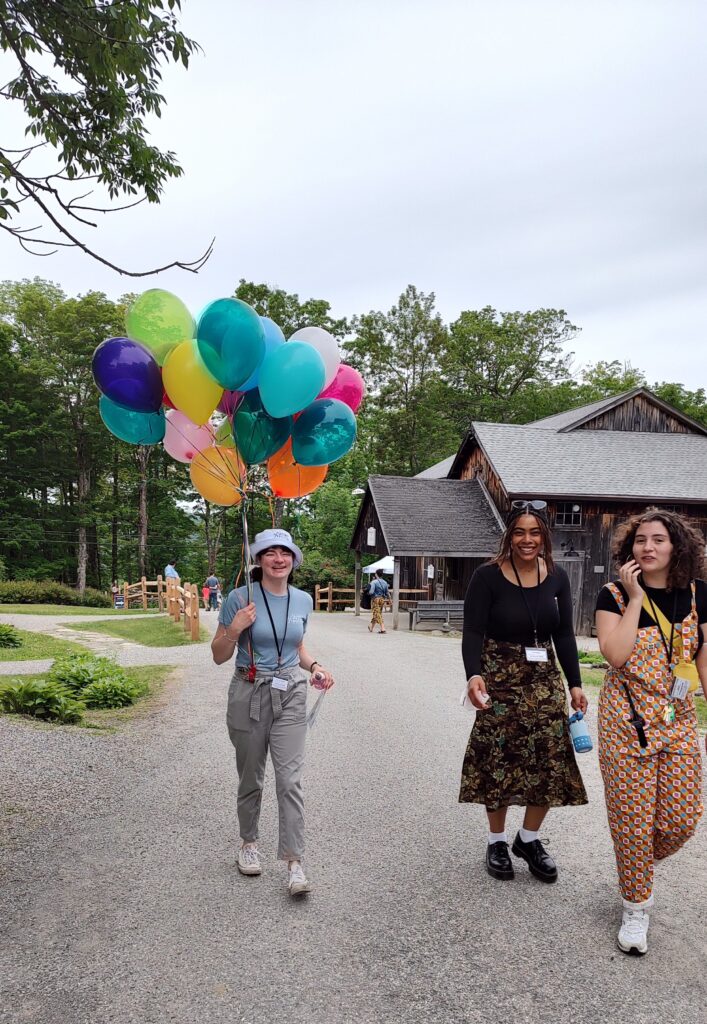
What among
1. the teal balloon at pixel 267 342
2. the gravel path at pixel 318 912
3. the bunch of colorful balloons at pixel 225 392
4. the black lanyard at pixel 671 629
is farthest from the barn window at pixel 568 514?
the black lanyard at pixel 671 629

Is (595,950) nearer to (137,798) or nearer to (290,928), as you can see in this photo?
(290,928)

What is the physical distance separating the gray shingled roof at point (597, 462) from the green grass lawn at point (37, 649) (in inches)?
512

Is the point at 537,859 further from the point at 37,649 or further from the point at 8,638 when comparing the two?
the point at 8,638

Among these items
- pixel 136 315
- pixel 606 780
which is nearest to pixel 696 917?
pixel 606 780

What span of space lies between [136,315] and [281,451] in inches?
47.1

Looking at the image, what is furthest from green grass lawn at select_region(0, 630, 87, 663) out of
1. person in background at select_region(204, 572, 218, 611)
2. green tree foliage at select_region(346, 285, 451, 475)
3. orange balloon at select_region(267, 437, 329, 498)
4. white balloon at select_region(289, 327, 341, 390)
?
green tree foliage at select_region(346, 285, 451, 475)

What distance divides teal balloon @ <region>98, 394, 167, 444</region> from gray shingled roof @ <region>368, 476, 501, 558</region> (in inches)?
637

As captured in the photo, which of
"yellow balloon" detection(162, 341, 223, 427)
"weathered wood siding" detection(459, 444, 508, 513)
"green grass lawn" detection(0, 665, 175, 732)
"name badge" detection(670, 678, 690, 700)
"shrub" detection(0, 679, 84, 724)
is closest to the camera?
"name badge" detection(670, 678, 690, 700)

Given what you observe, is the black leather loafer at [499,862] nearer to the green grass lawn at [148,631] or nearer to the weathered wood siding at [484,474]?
the green grass lawn at [148,631]

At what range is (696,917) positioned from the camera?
129 inches

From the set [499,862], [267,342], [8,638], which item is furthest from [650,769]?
[8,638]

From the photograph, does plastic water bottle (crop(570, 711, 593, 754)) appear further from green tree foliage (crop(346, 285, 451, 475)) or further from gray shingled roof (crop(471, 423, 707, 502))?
green tree foliage (crop(346, 285, 451, 475))

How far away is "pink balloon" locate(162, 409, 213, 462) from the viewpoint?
439 cm

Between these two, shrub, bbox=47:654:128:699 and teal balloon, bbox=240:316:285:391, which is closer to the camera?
teal balloon, bbox=240:316:285:391
